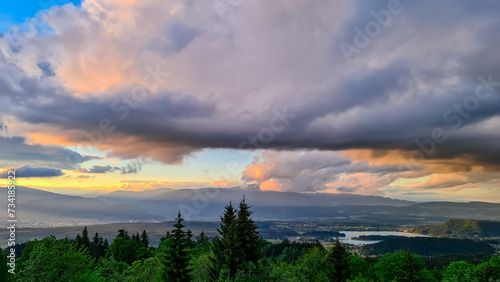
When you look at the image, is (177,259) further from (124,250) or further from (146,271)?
(124,250)

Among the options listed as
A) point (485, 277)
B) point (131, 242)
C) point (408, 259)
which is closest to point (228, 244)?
point (485, 277)

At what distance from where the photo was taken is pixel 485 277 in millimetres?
56812

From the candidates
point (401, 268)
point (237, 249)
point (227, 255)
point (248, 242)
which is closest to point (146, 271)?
point (227, 255)

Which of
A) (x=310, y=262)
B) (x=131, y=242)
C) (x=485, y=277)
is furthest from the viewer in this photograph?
(x=131, y=242)

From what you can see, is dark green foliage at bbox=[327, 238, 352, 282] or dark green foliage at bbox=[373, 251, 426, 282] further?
dark green foliage at bbox=[373, 251, 426, 282]

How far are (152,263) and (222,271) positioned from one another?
88.4ft

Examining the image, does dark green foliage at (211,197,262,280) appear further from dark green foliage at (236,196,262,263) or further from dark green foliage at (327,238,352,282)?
dark green foliage at (327,238,352,282)

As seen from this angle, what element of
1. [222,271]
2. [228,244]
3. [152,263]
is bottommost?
[152,263]

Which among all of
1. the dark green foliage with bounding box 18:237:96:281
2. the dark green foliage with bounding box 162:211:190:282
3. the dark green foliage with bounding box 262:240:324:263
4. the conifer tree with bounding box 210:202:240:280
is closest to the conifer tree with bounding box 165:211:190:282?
the dark green foliage with bounding box 162:211:190:282

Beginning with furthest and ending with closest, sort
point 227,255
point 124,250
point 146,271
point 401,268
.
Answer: point 124,250, point 401,268, point 146,271, point 227,255

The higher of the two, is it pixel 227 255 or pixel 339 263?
pixel 227 255

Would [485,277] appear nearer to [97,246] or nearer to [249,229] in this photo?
[249,229]

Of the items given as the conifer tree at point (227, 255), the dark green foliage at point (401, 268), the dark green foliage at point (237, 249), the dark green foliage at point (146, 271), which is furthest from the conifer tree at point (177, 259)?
the dark green foliage at point (401, 268)

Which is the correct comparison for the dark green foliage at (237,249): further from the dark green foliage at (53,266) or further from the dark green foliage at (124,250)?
the dark green foliage at (124,250)
